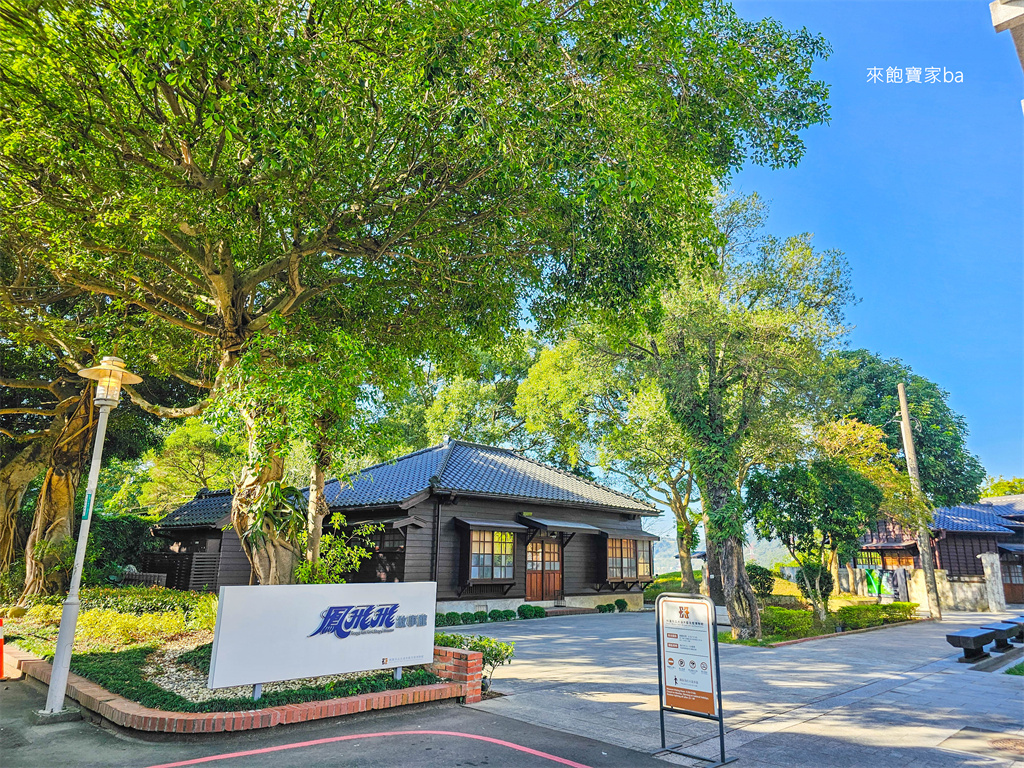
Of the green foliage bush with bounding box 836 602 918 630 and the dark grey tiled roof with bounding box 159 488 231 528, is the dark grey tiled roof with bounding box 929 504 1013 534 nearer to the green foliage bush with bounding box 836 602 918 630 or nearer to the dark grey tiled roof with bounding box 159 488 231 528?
the green foliage bush with bounding box 836 602 918 630

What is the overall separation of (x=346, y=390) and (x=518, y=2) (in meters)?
5.02

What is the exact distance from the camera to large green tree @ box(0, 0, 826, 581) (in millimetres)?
6750

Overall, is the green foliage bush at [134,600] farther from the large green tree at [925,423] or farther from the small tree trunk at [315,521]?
the large green tree at [925,423]

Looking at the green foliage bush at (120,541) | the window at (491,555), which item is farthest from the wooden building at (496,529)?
the green foliage bush at (120,541)

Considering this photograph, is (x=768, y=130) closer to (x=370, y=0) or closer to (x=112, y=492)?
(x=370, y=0)

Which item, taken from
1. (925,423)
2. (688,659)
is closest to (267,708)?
(688,659)

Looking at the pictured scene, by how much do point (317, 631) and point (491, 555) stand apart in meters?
13.4

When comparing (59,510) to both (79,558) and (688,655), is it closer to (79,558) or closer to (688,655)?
(79,558)

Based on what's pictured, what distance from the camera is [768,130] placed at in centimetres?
1025

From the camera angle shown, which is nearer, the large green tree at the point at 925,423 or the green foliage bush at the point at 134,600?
the green foliage bush at the point at 134,600

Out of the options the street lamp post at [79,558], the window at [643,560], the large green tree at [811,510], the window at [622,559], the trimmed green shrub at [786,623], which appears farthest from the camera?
the window at [643,560]

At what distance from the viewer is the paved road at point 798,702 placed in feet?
20.9

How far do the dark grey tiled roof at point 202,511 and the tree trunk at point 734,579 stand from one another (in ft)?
54.2

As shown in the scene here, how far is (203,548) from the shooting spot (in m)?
22.8
